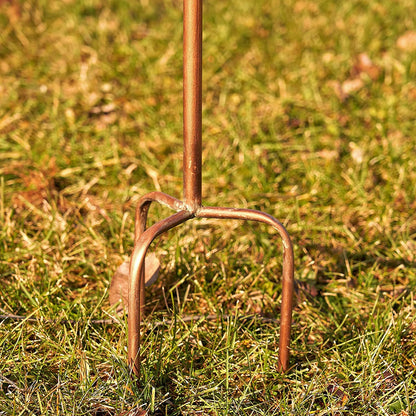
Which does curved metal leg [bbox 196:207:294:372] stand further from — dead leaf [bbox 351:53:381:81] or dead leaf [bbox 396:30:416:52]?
dead leaf [bbox 396:30:416:52]

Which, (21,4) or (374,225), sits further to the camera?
(21,4)

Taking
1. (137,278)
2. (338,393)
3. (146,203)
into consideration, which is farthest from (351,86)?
(137,278)

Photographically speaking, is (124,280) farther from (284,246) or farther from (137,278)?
(284,246)

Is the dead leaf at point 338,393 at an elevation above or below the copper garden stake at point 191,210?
below

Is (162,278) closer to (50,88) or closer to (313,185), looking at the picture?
(313,185)

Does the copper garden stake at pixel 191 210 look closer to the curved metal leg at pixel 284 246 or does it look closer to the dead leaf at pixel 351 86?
the curved metal leg at pixel 284 246

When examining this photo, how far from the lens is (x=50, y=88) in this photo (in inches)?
128

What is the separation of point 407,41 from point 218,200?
6.28ft

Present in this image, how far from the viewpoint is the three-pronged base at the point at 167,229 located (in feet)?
4.99

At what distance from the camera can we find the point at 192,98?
1567 millimetres

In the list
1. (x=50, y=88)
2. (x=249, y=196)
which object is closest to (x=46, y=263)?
(x=249, y=196)

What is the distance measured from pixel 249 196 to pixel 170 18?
5.90 ft

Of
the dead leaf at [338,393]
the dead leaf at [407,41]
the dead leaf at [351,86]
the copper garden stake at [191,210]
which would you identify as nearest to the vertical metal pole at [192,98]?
the copper garden stake at [191,210]

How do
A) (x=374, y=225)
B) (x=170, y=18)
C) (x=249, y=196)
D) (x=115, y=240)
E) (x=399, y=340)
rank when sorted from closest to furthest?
Result: 1. (x=399, y=340)
2. (x=115, y=240)
3. (x=374, y=225)
4. (x=249, y=196)
5. (x=170, y=18)
